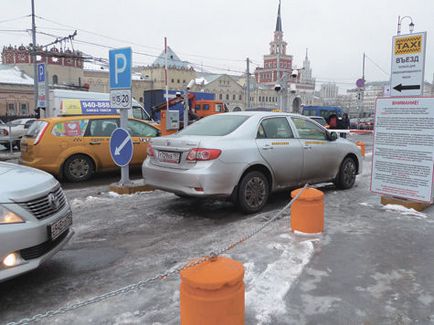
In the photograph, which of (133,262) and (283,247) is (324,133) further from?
(133,262)

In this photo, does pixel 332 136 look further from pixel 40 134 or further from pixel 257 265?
pixel 40 134

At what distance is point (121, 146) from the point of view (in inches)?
296

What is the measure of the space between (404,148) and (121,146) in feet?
15.9

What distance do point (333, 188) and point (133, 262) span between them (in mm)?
5148

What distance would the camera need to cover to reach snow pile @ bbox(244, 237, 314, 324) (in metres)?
3.19

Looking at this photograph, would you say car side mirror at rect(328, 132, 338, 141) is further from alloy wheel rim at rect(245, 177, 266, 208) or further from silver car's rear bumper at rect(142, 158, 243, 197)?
silver car's rear bumper at rect(142, 158, 243, 197)

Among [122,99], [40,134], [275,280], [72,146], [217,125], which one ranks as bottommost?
[275,280]

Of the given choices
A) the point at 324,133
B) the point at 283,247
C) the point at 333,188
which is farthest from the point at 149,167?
the point at 333,188

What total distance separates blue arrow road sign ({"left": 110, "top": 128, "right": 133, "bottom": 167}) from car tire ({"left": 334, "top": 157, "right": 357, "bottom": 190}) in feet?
13.2

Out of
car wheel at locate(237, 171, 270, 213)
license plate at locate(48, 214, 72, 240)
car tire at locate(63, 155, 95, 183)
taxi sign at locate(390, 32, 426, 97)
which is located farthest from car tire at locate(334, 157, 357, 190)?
car tire at locate(63, 155, 95, 183)

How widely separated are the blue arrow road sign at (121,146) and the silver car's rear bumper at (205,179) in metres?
1.79

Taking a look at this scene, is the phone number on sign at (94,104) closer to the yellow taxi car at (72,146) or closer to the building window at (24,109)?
the yellow taxi car at (72,146)

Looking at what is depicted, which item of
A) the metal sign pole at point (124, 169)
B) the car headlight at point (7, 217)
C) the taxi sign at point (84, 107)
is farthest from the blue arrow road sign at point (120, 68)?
the taxi sign at point (84, 107)

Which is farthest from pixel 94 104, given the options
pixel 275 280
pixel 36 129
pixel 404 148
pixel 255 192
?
pixel 275 280
